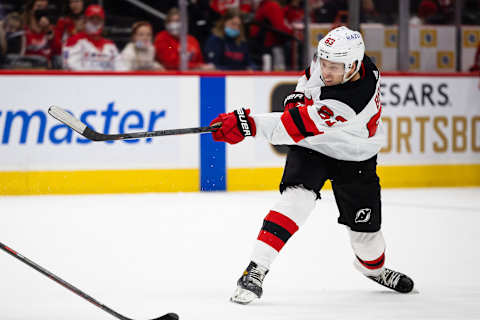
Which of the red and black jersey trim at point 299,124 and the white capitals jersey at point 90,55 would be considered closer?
the red and black jersey trim at point 299,124

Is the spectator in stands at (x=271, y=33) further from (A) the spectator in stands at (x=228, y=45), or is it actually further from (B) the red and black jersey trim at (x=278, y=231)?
(B) the red and black jersey trim at (x=278, y=231)

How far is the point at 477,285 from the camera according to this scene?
3088 millimetres

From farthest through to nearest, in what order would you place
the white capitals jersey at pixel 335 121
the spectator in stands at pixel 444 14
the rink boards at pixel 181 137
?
the spectator in stands at pixel 444 14, the rink boards at pixel 181 137, the white capitals jersey at pixel 335 121

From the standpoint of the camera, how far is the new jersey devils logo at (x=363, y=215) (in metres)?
2.88

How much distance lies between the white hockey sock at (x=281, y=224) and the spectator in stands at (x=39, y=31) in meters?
3.81

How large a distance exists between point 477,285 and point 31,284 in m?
1.80

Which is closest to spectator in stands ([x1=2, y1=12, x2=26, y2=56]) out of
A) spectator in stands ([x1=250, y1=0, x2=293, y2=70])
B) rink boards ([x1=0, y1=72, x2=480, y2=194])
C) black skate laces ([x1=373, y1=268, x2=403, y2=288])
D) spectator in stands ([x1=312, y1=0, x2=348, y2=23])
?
rink boards ([x1=0, y1=72, x2=480, y2=194])

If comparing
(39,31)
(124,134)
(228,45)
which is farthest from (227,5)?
(124,134)

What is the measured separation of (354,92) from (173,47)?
3.78 meters

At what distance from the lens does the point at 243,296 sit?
272cm

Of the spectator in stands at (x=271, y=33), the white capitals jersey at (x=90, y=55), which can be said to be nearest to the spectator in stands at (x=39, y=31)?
the white capitals jersey at (x=90, y=55)

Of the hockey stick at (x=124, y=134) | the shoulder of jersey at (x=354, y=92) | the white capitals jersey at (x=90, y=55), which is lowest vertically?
the hockey stick at (x=124, y=134)

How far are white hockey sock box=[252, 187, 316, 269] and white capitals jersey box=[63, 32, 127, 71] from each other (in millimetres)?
3705

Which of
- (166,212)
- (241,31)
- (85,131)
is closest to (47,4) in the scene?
(241,31)
